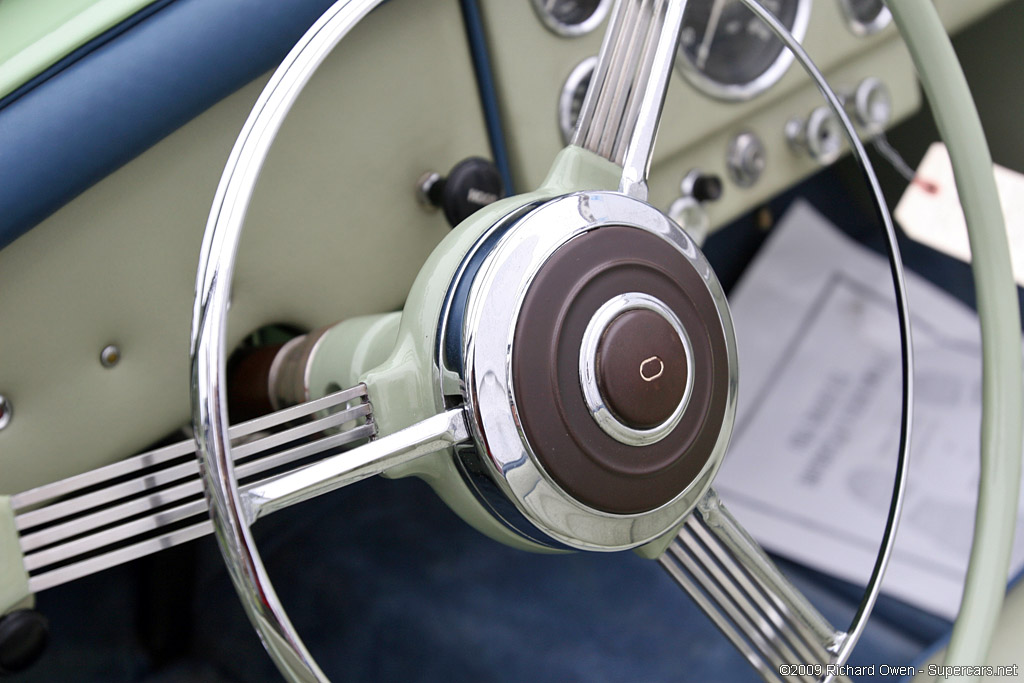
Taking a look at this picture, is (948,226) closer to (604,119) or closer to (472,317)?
(604,119)

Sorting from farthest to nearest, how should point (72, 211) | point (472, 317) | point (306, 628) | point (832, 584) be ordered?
point (832, 584) < point (306, 628) < point (72, 211) < point (472, 317)

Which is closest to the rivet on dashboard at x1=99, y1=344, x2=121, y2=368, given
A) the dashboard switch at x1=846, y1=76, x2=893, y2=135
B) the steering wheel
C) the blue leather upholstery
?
the blue leather upholstery

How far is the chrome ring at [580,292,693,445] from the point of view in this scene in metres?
0.45

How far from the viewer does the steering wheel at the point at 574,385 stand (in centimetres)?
39

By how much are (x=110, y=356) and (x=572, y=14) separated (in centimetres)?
47

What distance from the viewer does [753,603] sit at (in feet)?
1.85

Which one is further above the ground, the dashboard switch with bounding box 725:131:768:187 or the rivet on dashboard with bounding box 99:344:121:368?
the rivet on dashboard with bounding box 99:344:121:368

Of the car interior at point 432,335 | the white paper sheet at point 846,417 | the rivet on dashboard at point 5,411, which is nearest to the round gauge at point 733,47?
the car interior at point 432,335

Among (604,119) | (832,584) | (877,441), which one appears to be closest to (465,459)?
(604,119)

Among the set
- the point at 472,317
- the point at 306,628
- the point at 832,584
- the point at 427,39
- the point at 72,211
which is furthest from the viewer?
the point at 832,584

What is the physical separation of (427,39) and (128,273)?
283 millimetres

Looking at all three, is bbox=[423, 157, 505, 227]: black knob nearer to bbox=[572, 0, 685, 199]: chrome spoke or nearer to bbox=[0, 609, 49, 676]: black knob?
bbox=[572, 0, 685, 199]: chrome spoke

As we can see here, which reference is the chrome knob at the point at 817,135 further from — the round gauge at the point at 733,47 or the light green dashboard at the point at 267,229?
the light green dashboard at the point at 267,229

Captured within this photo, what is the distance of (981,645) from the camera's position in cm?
56
